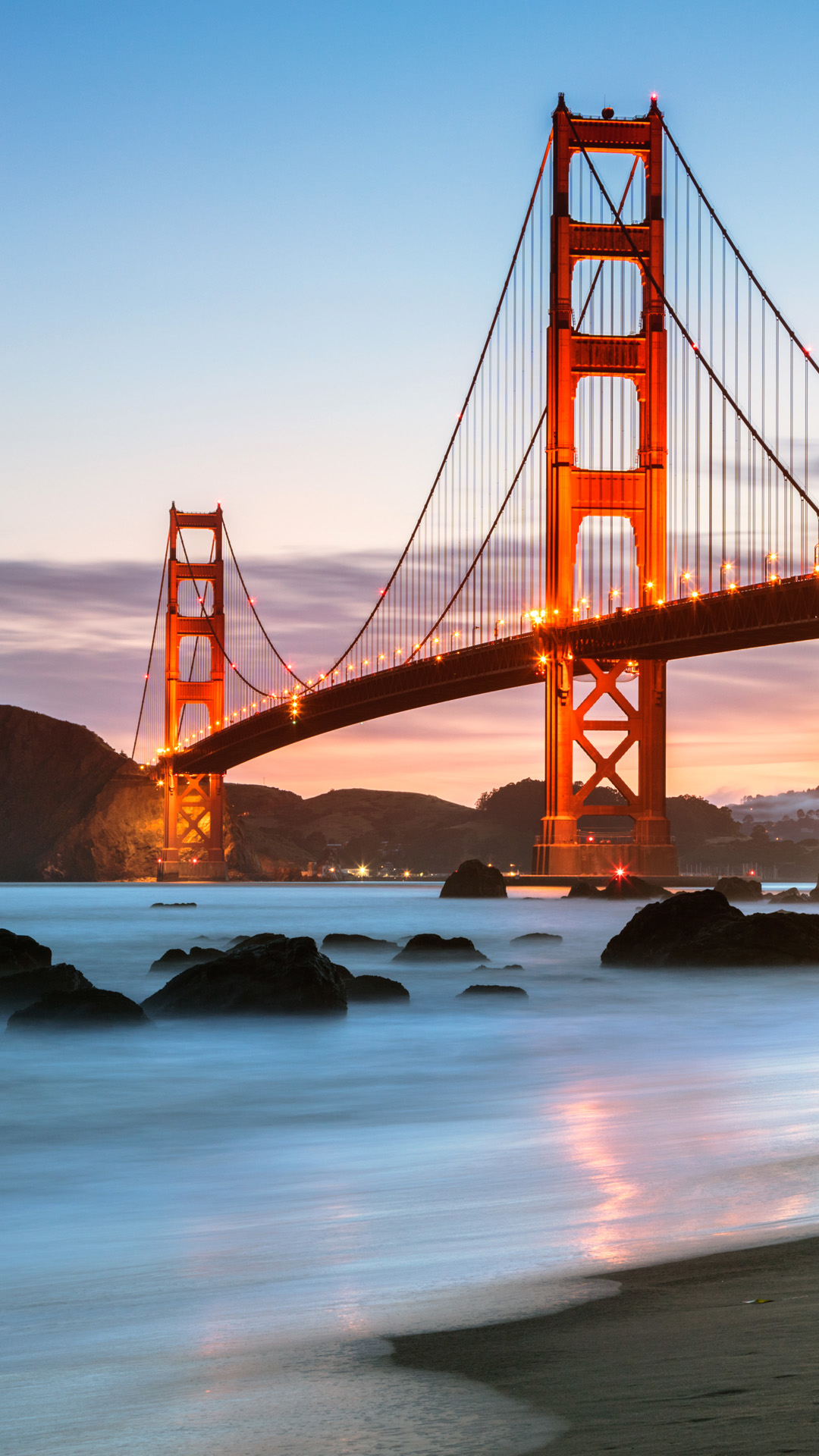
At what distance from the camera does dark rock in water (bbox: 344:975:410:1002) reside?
11.9 metres

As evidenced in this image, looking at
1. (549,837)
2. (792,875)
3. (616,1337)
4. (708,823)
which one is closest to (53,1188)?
(616,1337)

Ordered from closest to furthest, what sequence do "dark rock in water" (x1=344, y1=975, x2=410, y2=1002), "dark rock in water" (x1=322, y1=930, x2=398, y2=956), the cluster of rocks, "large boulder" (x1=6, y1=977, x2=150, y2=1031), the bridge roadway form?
"large boulder" (x1=6, y1=977, x2=150, y2=1031) → the cluster of rocks → "dark rock in water" (x1=344, y1=975, x2=410, y2=1002) → "dark rock in water" (x1=322, y1=930, x2=398, y2=956) → the bridge roadway

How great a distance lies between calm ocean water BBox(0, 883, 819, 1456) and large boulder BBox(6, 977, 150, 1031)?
0.17 metres

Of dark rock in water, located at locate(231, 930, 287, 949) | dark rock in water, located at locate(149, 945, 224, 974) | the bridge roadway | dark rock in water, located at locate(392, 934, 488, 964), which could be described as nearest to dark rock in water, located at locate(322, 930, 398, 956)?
dark rock in water, located at locate(392, 934, 488, 964)

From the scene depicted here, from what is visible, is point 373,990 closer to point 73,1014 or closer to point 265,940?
point 265,940

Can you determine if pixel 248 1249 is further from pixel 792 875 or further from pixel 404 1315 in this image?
pixel 792 875

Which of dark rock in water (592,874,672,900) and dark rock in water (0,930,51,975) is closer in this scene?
dark rock in water (0,930,51,975)

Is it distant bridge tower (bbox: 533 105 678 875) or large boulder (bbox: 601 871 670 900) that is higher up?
distant bridge tower (bbox: 533 105 678 875)

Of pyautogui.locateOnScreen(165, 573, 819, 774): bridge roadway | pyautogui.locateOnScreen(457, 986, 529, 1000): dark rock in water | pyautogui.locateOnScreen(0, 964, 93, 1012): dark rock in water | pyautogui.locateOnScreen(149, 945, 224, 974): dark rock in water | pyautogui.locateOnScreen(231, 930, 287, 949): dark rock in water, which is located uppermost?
pyautogui.locateOnScreen(165, 573, 819, 774): bridge roadway

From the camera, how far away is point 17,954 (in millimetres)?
12508

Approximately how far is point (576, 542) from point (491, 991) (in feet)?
104

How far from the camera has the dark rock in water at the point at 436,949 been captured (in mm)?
16781

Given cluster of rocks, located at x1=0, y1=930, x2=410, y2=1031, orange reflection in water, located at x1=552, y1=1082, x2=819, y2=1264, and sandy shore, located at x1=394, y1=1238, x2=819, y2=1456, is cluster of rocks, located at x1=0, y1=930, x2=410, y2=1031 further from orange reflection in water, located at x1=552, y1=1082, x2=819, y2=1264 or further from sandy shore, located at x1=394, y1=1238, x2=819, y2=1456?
sandy shore, located at x1=394, y1=1238, x2=819, y2=1456

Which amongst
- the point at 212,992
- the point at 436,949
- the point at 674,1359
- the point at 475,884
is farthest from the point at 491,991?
the point at 475,884
